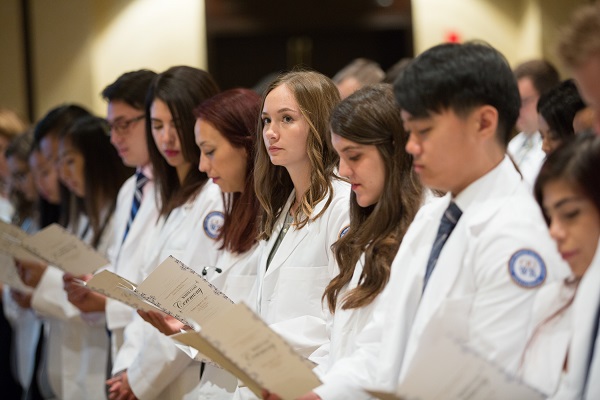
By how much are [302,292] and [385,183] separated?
0.50 meters

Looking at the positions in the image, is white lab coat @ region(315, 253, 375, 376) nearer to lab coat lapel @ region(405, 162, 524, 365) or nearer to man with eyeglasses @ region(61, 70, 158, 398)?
lab coat lapel @ region(405, 162, 524, 365)

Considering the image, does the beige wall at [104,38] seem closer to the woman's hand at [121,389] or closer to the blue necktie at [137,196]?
the blue necktie at [137,196]

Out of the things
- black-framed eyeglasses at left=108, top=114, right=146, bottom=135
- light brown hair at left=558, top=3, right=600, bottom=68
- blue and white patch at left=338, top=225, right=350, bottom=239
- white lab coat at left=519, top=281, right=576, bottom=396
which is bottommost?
white lab coat at left=519, top=281, right=576, bottom=396

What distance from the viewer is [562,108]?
279 centimetres

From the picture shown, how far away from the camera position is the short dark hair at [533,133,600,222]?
5.64ft

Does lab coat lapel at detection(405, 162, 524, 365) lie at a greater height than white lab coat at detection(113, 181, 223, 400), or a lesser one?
greater

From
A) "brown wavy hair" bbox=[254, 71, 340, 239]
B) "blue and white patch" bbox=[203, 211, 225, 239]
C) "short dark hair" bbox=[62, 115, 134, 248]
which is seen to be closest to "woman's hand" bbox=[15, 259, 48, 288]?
"short dark hair" bbox=[62, 115, 134, 248]

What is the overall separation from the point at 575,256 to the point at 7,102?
248 inches

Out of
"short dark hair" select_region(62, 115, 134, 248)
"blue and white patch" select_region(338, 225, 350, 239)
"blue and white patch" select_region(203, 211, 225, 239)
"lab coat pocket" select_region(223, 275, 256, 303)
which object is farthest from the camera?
"short dark hair" select_region(62, 115, 134, 248)

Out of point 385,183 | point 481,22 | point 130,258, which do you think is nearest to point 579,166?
point 385,183

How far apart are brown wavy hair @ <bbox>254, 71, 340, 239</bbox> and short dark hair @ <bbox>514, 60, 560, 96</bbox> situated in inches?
68.6

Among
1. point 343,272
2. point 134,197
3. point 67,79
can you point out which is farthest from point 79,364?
point 67,79

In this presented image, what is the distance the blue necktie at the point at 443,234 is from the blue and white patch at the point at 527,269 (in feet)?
0.69

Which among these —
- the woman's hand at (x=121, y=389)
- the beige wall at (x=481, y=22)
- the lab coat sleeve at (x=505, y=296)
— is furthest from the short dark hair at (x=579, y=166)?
the beige wall at (x=481, y=22)
